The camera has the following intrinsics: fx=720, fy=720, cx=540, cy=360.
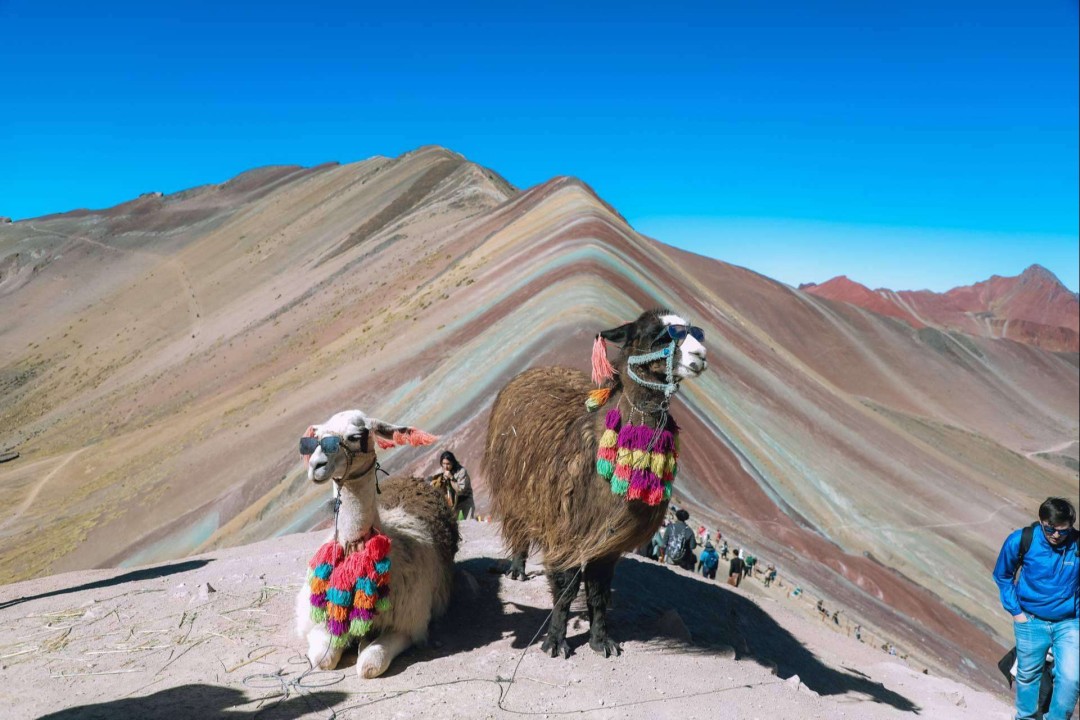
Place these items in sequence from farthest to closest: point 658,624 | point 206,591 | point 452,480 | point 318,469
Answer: point 452,480 → point 206,591 → point 658,624 → point 318,469

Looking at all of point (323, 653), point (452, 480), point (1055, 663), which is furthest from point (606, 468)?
point (452, 480)

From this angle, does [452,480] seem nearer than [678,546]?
Yes

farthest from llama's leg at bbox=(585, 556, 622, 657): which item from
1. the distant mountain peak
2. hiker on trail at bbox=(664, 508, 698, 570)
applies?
the distant mountain peak

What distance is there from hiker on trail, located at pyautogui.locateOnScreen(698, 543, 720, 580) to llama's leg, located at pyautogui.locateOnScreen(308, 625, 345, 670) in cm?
616

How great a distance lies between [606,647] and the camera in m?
5.18

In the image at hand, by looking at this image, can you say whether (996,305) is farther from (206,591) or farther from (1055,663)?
(206,591)

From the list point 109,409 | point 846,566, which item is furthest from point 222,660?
point 109,409

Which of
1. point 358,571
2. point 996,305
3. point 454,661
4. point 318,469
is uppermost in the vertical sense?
point 996,305

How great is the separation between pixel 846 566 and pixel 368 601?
433 inches

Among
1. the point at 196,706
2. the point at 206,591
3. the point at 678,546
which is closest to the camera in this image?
the point at 196,706

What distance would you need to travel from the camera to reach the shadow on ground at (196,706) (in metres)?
4.11

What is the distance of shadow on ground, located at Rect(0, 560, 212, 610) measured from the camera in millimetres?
6852

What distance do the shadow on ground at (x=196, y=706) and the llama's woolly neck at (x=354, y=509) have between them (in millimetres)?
968

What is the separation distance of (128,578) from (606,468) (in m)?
5.73
